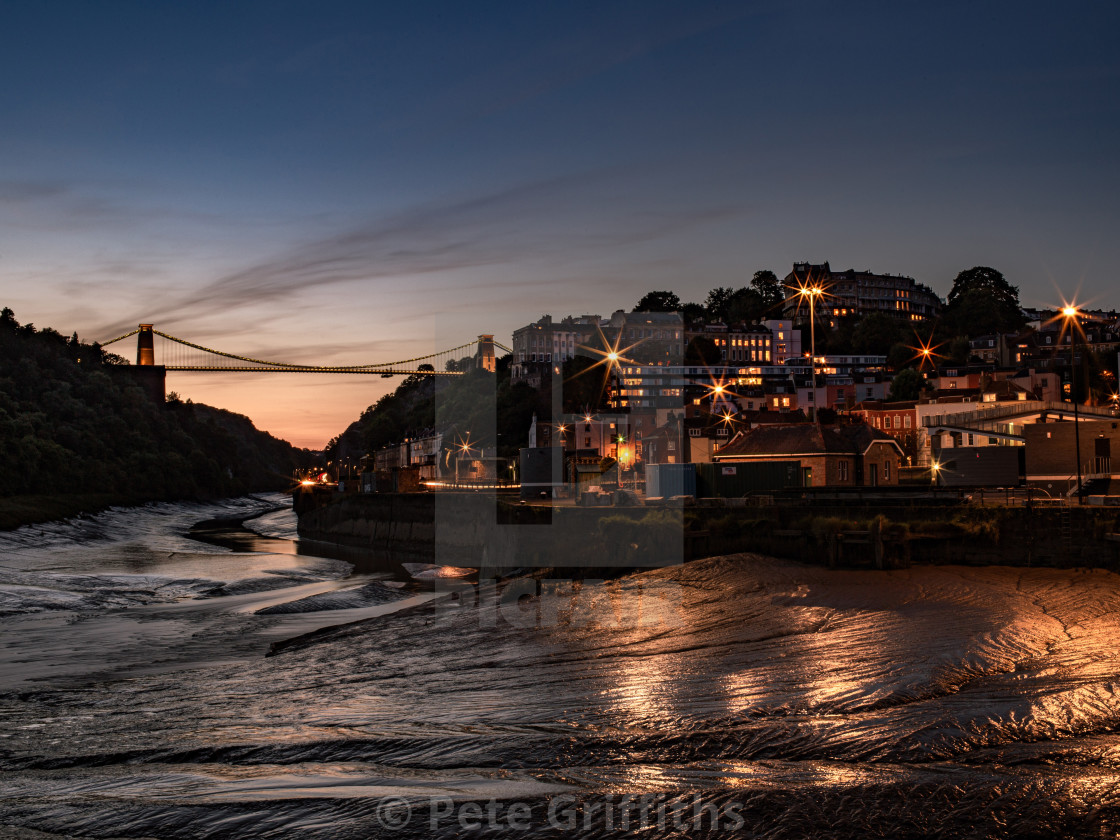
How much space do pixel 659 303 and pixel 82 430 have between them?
118m

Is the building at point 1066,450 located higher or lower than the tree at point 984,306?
lower

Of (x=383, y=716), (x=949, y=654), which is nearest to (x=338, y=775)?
(x=383, y=716)

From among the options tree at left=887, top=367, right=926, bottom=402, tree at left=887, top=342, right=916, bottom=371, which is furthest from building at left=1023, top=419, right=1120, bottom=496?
tree at left=887, top=342, right=916, bottom=371

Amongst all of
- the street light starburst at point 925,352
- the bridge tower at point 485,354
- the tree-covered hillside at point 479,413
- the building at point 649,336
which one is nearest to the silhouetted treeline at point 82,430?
the tree-covered hillside at point 479,413

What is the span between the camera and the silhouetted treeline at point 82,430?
7568 centimetres

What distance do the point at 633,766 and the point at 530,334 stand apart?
191 meters

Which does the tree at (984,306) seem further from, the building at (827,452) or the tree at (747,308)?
the building at (827,452)

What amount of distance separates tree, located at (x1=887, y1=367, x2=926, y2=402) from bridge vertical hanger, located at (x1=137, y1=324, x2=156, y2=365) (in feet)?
381

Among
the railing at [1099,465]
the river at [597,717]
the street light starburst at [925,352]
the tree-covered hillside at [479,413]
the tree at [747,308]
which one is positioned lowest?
the river at [597,717]

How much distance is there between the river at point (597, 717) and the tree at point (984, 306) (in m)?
148

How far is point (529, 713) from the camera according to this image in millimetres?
11070

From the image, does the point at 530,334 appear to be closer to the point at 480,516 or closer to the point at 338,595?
the point at 480,516

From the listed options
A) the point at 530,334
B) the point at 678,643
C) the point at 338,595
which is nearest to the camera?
the point at 678,643

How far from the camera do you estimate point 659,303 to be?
18525 cm
